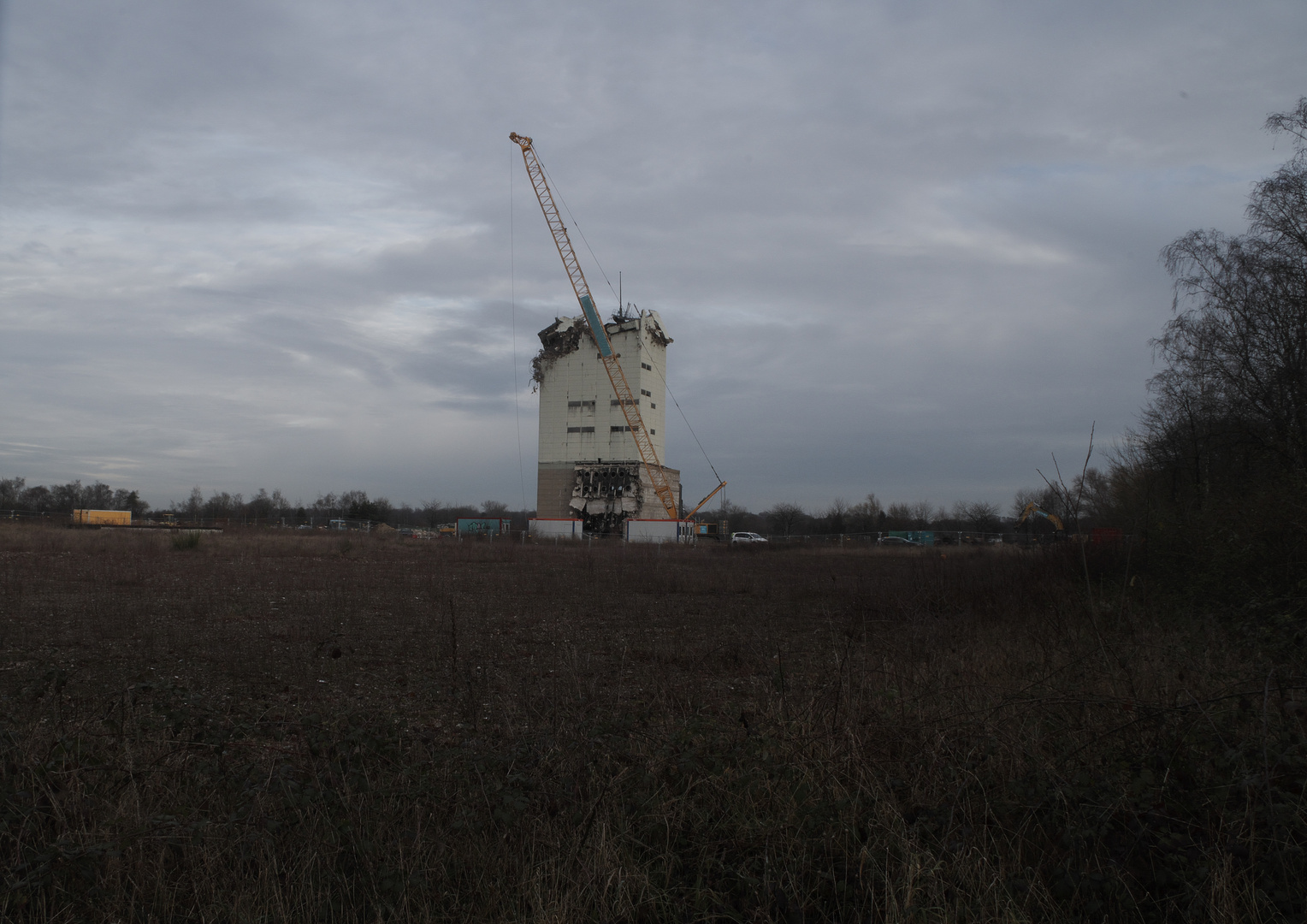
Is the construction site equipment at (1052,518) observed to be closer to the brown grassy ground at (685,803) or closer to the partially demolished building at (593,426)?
the brown grassy ground at (685,803)

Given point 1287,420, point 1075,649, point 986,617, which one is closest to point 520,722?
point 1075,649

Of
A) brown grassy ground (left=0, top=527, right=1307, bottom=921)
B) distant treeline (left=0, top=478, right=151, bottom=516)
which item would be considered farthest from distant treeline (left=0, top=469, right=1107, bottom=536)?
brown grassy ground (left=0, top=527, right=1307, bottom=921)

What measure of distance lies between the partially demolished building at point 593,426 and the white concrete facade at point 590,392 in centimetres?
6

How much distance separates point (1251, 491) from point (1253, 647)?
7.18 metres

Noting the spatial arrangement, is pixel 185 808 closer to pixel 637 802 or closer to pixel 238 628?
pixel 637 802

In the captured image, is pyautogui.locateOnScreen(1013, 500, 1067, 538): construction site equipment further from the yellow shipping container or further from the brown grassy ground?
the yellow shipping container

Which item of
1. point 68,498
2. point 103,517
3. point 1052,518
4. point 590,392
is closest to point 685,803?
point 1052,518

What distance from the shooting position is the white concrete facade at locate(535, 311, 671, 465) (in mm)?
Result: 51250

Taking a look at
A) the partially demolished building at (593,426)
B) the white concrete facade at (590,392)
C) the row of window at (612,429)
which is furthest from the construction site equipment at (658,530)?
the row of window at (612,429)

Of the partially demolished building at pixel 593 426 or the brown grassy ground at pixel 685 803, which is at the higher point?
the partially demolished building at pixel 593 426

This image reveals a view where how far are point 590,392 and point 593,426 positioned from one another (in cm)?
235

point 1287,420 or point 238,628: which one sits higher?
point 1287,420

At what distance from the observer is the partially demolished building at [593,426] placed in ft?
167

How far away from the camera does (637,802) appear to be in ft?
12.3
